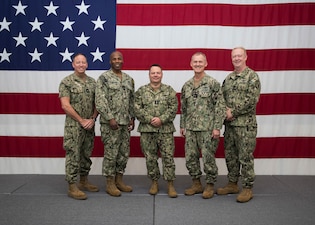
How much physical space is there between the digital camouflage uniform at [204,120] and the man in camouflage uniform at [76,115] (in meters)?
1.10

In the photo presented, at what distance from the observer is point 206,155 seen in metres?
3.62

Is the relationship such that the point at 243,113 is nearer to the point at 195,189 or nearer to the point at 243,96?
the point at 243,96

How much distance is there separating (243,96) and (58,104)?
260 centimetres

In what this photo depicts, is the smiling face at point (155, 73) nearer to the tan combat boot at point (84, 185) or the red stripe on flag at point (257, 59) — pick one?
the red stripe on flag at point (257, 59)

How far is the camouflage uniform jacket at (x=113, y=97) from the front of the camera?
363cm

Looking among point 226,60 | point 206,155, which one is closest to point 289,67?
point 226,60

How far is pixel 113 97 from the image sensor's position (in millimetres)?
3721

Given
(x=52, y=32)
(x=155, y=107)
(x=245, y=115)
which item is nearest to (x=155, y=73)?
(x=155, y=107)

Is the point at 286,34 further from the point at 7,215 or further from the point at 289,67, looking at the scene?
the point at 7,215

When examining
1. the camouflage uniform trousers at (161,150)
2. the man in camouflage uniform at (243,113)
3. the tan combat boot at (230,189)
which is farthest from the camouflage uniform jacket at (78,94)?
the tan combat boot at (230,189)

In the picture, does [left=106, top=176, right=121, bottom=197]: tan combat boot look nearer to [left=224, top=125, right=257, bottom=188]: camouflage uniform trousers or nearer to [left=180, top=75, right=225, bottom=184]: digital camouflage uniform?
[left=180, top=75, right=225, bottom=184]: digital camouflage uniform

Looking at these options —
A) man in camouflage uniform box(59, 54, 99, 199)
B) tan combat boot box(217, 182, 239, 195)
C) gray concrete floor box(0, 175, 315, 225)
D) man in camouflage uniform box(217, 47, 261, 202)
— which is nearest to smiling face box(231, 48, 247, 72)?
A: man in camouflage uniform box(217, 47, 261, 202)

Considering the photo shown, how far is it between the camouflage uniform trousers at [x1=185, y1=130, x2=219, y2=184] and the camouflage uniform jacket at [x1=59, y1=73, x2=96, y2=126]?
1148 mm

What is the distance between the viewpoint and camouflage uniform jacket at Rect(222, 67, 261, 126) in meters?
3.52
